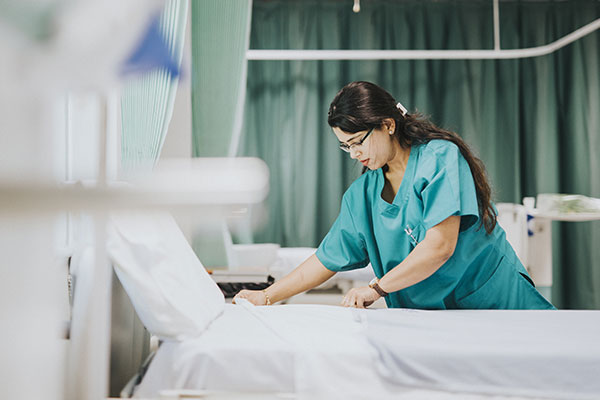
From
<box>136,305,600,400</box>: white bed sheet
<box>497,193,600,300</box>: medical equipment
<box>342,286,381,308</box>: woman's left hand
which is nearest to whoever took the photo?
<box>136,305,600,400</box>: white bed sheet

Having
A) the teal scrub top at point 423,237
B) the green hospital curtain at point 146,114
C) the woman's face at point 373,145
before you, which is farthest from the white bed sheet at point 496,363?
the green hospital curtain at point 146,114

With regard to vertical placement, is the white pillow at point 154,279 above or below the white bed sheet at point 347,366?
above

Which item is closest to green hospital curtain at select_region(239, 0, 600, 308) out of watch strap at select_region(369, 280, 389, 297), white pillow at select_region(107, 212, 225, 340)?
watch strap at select_region(369, 280, 389, 297)

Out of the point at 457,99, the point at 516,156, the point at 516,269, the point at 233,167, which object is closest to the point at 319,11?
the point at 457,99

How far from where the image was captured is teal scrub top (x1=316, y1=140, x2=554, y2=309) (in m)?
1.33

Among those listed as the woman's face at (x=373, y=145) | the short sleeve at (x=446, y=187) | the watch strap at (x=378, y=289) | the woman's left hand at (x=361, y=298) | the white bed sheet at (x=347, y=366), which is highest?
the woman's face at (x=373, y=145)

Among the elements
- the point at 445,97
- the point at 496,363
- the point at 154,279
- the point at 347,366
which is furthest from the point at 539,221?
the point at 154,279

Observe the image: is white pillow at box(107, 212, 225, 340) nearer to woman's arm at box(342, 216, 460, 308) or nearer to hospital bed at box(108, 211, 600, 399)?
hospital bed at box(108, 211, 600, 399)

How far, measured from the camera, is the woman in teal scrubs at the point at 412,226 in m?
1.31

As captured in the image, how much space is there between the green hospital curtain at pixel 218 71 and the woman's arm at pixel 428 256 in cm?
132

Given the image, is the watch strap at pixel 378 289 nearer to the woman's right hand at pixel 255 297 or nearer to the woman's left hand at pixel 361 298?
the woman's left hand at pixel 361 298

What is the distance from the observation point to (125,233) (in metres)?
1.00

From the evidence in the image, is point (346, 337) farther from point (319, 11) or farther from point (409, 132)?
point (319, 11)

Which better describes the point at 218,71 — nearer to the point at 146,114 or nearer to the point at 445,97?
the point at 146,114
